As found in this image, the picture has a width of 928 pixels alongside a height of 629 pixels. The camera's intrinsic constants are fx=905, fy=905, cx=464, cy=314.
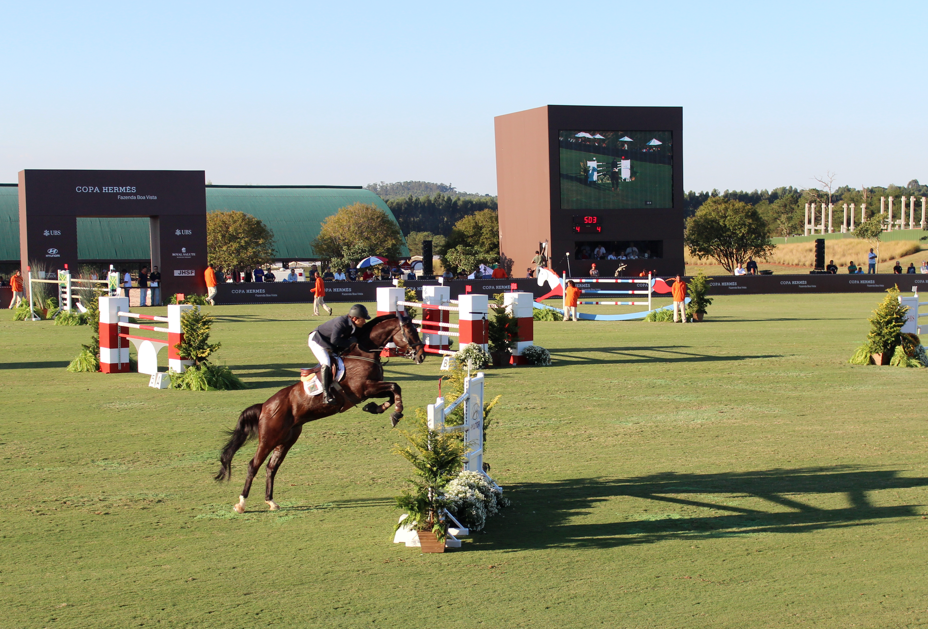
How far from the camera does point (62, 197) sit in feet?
131

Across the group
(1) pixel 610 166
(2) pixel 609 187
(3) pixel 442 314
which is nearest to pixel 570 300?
(3) pixel 442 314

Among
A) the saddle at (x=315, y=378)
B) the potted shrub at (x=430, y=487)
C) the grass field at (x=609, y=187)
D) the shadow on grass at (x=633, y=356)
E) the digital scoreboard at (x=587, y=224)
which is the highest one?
the grass field at (x=609, y=187)

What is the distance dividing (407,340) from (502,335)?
32.6 ft

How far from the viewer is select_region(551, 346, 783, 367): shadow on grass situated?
19.3 m

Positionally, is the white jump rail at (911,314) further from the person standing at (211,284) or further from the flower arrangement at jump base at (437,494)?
the person standing at (211,284)

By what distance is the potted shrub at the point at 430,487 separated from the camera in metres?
6.82

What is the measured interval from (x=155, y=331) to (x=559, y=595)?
12.8 metres

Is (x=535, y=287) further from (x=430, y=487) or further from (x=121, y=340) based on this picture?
(x=430, y=487)

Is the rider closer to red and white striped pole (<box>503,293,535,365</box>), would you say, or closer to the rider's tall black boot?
the rider's tall black boot

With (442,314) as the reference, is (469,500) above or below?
below

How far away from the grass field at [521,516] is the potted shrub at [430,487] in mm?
185

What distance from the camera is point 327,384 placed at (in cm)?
763

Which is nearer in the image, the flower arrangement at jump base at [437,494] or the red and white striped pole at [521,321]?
the flower arrangement at jump base at [437,494]

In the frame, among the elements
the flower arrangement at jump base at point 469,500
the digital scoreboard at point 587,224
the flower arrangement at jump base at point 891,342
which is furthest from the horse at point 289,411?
the digital scoreboard at point 587,224
